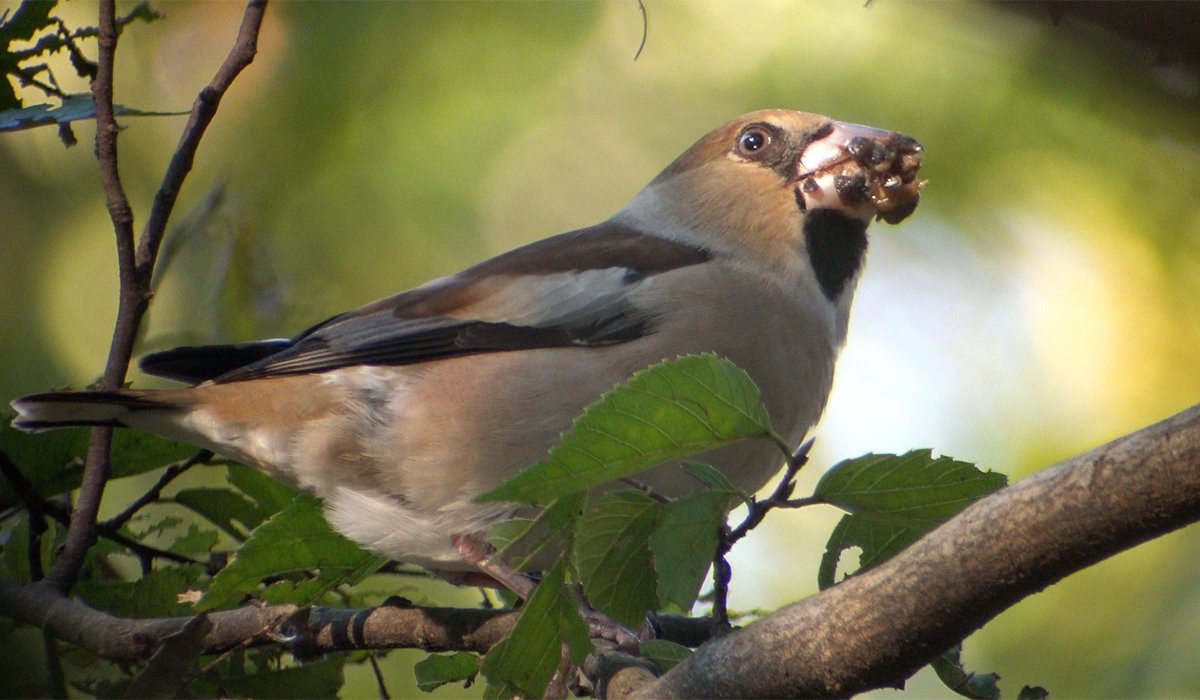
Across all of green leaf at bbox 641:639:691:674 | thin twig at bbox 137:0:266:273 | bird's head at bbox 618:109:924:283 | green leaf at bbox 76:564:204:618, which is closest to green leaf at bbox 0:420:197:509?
green leaf at bbox 76:564:204:618

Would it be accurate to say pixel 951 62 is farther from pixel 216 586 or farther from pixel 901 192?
pixel 216 586

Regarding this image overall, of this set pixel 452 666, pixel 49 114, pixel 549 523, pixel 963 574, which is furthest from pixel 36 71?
pixel 963 574

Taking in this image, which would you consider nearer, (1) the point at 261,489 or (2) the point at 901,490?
(2) the point at 901,490

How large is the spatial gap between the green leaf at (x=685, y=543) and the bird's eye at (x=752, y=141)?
2.34 metres

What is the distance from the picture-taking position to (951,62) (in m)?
5.25

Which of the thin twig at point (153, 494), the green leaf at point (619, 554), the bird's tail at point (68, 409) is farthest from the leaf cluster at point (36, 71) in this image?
the green leaf at point (619, 554)

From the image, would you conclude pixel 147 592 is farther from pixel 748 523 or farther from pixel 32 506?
pixel 748 523

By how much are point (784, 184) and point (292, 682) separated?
2362mm

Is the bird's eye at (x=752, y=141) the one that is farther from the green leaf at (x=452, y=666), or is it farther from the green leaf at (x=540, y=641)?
the green leaf at (x=540, y=641)

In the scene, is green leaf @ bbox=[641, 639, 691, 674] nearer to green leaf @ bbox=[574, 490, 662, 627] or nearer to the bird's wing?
green leaf @ bbox=[574, 490, 662, 627]

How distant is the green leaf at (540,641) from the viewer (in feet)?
5.88

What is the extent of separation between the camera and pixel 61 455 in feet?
9.39

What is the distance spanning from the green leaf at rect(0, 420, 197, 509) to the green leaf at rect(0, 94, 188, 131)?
0.84 m

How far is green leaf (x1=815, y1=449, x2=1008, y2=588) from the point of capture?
1719 millimetres
